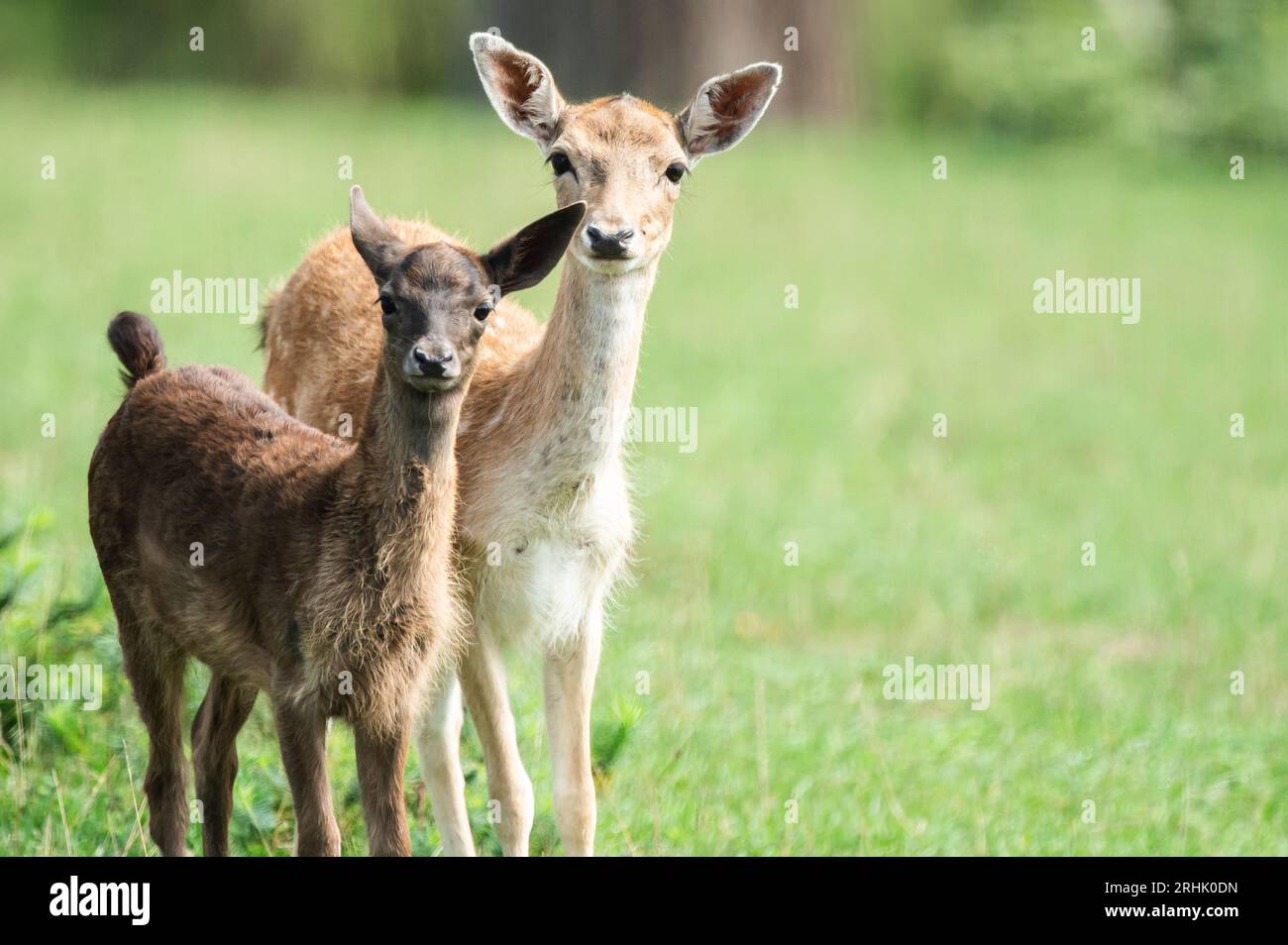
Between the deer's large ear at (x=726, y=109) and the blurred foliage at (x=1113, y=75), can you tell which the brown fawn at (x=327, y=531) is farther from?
the blurred foliage at (x=1113, y=75)

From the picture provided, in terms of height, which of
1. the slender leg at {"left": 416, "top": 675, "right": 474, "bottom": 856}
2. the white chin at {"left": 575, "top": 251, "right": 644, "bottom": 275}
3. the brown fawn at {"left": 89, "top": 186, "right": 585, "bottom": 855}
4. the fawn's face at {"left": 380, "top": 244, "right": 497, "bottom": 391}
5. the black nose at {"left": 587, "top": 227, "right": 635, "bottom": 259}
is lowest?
the slender leg at {"left": 416, "top": 675, "right": 474, "bottom": 856}

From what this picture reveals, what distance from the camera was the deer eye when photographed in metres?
6.34

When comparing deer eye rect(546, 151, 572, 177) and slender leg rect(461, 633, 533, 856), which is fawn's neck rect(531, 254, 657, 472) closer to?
deer eye rect(546, 151, 572, 177)

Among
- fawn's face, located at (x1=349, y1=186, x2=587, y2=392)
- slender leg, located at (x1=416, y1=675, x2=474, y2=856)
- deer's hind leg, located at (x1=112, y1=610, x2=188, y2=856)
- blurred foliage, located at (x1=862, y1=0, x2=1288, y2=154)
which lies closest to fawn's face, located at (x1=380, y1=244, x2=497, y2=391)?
fawn's face, located at (x1=349, y1=186, x2=587, y2=392)

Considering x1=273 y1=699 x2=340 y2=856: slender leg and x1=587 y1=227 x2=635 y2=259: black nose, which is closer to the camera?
x1=273 y1=699 x2=340 y2=856: slender leg

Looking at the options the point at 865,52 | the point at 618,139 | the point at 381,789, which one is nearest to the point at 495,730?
the point at 381,789

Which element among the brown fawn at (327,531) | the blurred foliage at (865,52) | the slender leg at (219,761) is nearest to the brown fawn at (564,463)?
the brown fawn at (327,531)

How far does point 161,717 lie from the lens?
583 centimetres

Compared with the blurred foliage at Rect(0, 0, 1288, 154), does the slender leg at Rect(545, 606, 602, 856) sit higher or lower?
lower

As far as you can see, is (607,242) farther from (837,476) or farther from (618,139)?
(837,476)

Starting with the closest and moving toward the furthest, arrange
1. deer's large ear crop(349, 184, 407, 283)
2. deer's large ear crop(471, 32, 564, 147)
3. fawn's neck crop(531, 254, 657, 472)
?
deer's large ear crop(349, 184, 407, 283)
fawn's neck crop(531, 254, 657, 472)
deer's large ear crop(471, 32, 564, 147)

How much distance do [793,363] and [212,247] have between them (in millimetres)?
5104

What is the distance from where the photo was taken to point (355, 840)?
6453mm

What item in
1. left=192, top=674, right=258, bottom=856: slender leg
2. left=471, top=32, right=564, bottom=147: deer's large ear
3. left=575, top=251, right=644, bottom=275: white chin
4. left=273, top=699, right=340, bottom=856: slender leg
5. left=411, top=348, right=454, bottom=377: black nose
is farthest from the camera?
left=471, top=32, right=564, bottom=147: deer's large ear
